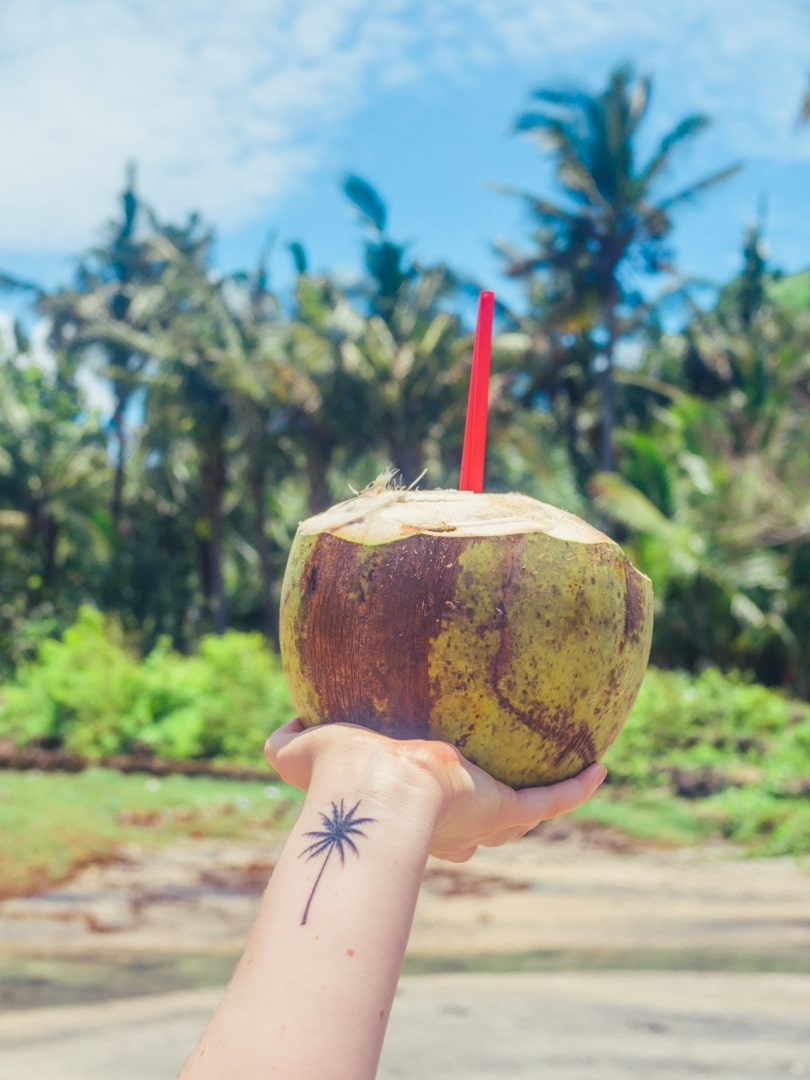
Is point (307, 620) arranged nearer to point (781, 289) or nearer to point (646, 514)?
point (646, 514)

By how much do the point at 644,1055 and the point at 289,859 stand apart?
460 centimetres

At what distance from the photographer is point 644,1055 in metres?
4.93

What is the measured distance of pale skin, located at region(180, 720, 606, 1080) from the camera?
92 cm

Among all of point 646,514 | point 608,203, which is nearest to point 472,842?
point 646,514

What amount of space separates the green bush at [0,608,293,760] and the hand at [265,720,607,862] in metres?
10.9

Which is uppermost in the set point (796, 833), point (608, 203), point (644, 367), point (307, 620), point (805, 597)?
point (608, 203)

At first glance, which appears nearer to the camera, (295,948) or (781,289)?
(295,948)

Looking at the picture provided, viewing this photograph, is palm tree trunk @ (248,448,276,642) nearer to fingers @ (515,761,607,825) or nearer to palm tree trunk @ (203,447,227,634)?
palm tree trunk @ (203,447,227,634)

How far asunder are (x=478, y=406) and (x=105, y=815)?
8572mm

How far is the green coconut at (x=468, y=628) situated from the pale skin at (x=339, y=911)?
0.11 metres

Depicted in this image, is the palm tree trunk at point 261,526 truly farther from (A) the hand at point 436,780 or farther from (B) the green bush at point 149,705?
(A) the hand at point 436,780

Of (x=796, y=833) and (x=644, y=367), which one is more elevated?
(x=644, y=367)

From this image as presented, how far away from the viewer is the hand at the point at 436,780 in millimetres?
1146

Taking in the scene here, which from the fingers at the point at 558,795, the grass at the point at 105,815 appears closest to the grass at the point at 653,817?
the grass at the point at 105,815
